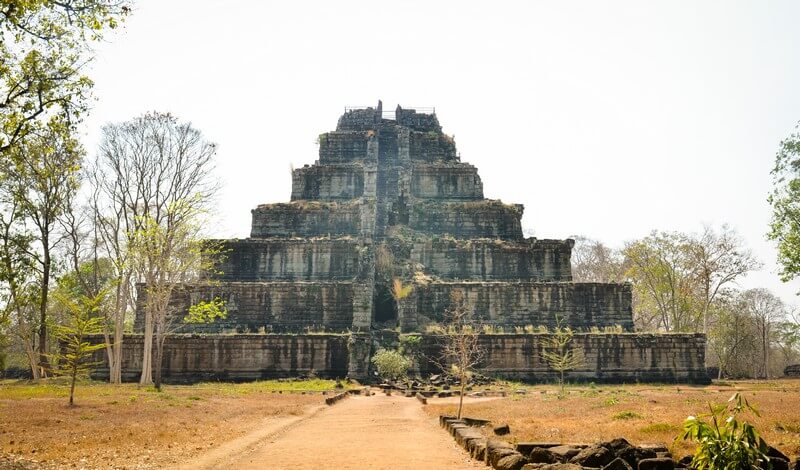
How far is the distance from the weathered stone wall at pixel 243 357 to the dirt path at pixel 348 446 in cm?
1484

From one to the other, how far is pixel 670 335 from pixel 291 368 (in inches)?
820

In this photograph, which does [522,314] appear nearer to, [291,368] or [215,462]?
[291,368]

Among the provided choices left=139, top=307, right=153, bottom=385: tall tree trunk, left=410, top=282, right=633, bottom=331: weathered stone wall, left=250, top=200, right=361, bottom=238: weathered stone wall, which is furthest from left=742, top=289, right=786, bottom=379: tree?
left=139, top=307, right=153, bottom=385: tall tree trunk

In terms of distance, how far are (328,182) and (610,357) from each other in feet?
78.4

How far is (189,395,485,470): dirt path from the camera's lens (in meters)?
10.8

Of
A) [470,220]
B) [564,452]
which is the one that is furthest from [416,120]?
[564,452]

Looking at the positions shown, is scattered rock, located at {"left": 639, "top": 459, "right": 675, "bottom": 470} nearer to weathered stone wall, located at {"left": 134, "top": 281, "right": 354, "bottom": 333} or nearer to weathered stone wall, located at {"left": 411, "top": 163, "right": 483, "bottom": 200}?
weathered stone wall, located at {"left": 134, "top": 281, "right": 354, "bottom": 333}

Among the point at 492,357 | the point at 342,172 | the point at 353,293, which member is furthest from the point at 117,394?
the point at 342,172

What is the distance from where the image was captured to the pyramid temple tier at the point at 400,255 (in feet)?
134

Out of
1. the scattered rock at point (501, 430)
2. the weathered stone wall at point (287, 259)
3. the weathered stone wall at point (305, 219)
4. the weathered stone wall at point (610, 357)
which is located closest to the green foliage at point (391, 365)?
the weathered stone wall at point (610, 357)

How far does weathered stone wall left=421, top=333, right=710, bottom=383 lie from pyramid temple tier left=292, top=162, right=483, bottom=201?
15439 mm

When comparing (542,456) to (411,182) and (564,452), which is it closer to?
(564,452)

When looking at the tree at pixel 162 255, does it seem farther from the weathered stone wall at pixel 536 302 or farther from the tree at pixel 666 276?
the tree at pixel 666 276

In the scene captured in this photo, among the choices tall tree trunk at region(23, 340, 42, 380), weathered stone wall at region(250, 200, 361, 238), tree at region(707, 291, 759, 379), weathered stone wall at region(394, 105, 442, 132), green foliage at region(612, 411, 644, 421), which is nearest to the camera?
green foliage at region(612, 411, 644, 421)
